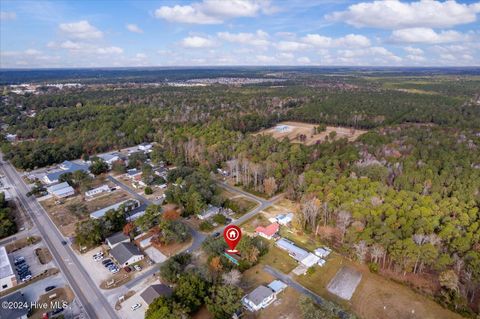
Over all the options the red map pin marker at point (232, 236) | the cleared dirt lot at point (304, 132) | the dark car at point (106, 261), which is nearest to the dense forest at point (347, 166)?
the cleared dirt lot at point (304, 132)

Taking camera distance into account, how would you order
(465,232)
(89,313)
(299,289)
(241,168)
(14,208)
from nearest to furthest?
1. (89,313)
2. (299,289)
3. (465,232)
4. (14,208)
5. (241,168)

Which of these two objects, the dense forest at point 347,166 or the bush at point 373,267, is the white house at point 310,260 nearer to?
the dense forest at point 347,166

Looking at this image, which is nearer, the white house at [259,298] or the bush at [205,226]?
the white house at [259,298]

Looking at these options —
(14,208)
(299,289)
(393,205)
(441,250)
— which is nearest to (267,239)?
(299,289)

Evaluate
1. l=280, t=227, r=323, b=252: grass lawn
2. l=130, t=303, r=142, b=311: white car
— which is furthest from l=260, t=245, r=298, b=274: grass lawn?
Result: l=130, t=303, r=142, b=311: white car

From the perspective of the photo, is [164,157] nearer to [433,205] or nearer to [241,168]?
[241,168]

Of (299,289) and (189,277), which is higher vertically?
(189,277)

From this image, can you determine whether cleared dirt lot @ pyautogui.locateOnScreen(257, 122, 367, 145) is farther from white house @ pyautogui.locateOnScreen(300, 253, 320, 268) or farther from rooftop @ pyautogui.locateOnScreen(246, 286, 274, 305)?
rooftop @ pyautogui.locateOnScreen(246, 286, 274, 305)
